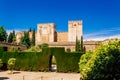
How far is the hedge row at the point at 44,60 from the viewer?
81.6 ft

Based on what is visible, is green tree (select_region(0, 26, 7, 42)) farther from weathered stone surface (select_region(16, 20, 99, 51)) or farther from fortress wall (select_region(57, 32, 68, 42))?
fortress wall (select_region(57, 32, 68, 42))

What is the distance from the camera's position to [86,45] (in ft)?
198

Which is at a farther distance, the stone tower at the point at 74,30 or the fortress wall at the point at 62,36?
the fortress wall at the point at 62,36

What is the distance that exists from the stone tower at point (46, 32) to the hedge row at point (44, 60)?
47.1 meters

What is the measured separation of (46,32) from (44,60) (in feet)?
164

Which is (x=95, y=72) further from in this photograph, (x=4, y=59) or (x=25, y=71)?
(x=4, y=59)

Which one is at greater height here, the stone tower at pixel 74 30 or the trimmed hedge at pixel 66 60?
the stone tower at pixel 74 30

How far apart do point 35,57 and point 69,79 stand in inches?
295

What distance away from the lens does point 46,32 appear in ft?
248

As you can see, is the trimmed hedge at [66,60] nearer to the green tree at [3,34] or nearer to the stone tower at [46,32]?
the green tree at [3,34]

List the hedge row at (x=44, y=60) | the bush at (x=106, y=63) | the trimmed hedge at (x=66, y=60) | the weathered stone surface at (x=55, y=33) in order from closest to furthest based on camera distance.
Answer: the bush at (x=106, y=63) → the trimmed hedge at (x=66, y=60) → the hedge row at (x=44, y=60) → the weathered stone surface at (x=55, y=33)

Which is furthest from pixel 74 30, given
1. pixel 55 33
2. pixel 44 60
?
pixel 44 60

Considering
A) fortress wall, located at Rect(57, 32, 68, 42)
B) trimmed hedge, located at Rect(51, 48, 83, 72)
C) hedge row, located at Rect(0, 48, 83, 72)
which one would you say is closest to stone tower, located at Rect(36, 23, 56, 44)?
fortress wall, located at Rect(57, 32, 68, 42)

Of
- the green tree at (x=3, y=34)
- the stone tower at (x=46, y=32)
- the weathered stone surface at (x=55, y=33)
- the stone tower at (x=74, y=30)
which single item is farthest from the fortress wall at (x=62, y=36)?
the green tree at (x=3, y=34)
